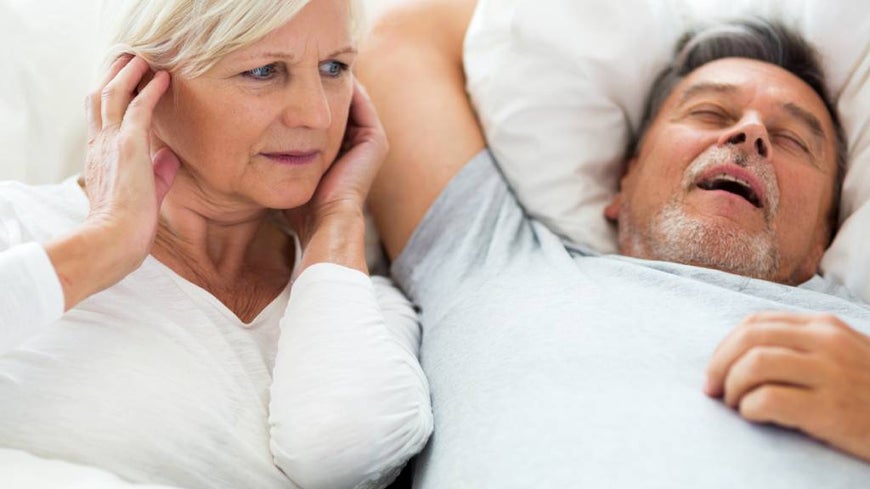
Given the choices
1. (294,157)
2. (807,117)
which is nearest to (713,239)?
(807,117)

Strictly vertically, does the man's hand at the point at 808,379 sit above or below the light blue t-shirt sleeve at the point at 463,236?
above

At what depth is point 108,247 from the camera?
989 mm

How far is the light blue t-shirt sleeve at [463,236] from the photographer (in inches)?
52.9

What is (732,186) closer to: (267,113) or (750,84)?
(750,84)

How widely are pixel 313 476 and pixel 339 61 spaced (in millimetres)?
563

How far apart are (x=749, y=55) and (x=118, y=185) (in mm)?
1089

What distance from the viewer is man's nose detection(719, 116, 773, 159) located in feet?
4.33

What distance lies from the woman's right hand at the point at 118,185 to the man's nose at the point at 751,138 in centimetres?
84

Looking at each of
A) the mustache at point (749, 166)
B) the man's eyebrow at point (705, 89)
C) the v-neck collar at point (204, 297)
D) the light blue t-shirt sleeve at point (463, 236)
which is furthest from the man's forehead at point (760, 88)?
the v-neck collar at point (204, 297)

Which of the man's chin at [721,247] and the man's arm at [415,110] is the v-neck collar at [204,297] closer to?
the man's arm at [415,110]

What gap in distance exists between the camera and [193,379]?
1.04m

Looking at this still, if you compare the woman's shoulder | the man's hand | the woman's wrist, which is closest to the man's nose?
the man's hand

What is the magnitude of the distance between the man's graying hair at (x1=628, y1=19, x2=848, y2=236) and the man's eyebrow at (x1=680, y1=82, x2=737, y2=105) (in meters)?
0.08

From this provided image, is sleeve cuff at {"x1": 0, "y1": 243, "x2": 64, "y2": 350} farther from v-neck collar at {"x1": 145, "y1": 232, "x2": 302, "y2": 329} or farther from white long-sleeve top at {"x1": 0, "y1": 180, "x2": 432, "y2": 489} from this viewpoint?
v-neck collar at {"x1": 145, "y1": 232, "x2": 302, "y2": 329}
